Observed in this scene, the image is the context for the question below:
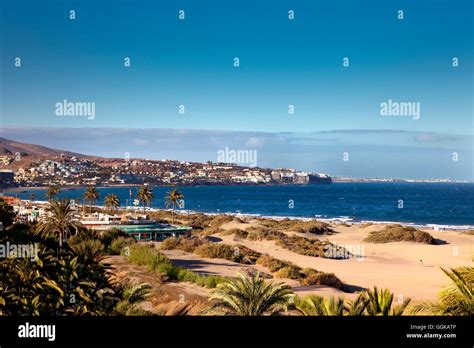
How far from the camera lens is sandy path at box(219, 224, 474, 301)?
921 inches

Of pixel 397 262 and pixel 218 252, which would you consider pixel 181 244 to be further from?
pixel 397 262

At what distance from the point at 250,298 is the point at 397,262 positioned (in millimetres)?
26582

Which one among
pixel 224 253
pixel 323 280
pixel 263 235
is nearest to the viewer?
pixel 323 280

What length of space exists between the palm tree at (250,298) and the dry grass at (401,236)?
129 feet

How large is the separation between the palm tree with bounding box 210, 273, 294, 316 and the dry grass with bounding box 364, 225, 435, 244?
39373 mm

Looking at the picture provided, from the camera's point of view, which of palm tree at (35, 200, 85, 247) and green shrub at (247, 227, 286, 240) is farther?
green shrub at (247, 227, 286, 240)

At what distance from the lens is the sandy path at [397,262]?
23397mm

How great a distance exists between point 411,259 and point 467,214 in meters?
62.0

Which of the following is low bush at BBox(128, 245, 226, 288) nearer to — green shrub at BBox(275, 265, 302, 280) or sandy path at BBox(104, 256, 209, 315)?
sandy path at BBox(104, 256, 209, 315)

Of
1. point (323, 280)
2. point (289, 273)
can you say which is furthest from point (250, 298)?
point (289, 273)

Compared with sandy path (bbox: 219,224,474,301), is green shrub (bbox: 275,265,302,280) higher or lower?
higher

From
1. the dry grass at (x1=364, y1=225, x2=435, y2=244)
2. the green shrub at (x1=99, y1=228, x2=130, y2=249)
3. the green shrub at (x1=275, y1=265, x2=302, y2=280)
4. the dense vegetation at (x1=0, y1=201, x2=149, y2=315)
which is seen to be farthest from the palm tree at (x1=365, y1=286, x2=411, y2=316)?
the dry grass at (x1=364, y1=225, x2=435, y2=244)

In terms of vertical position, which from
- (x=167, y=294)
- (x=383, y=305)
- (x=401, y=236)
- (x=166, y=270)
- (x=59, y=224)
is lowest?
(x=401, y=236)

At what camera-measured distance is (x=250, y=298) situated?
36.0 feet
